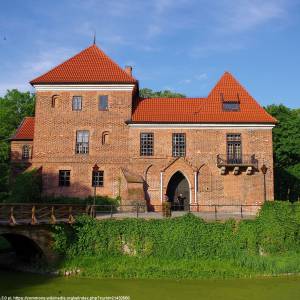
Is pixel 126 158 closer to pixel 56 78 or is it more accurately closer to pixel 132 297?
pixel 56 78

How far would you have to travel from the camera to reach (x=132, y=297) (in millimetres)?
15461

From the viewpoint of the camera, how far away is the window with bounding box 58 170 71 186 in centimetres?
2829

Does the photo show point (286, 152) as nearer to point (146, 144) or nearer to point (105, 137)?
point (146, 144)

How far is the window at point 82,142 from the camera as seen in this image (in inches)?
1126

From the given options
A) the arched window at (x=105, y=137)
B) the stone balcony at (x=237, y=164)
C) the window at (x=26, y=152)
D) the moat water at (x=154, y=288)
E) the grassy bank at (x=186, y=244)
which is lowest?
the moat water at (x=154, y=288)

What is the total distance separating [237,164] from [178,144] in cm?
413

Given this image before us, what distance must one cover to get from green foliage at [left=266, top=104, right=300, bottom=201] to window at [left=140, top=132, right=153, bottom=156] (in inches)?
761

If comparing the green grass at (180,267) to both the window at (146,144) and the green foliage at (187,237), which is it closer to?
the green foliage at (187,237)

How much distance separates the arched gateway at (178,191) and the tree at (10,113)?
1742cm

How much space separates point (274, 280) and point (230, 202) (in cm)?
949

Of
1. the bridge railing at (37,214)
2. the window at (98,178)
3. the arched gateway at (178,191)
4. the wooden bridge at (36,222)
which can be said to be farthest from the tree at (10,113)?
the bridge railing at (37,214)

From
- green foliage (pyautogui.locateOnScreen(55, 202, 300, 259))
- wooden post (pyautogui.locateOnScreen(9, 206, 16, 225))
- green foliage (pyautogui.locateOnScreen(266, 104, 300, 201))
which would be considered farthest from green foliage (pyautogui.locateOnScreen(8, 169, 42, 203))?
green foliage (pyautogui.locateOnScreen(266, 104, 300, 201))

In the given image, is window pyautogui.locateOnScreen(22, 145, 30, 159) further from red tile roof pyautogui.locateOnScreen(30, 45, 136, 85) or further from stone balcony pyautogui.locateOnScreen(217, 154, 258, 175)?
stone balcony pyautogui.locateOnScreen(217, 154, 258, 175)

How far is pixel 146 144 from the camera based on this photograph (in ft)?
93.5
